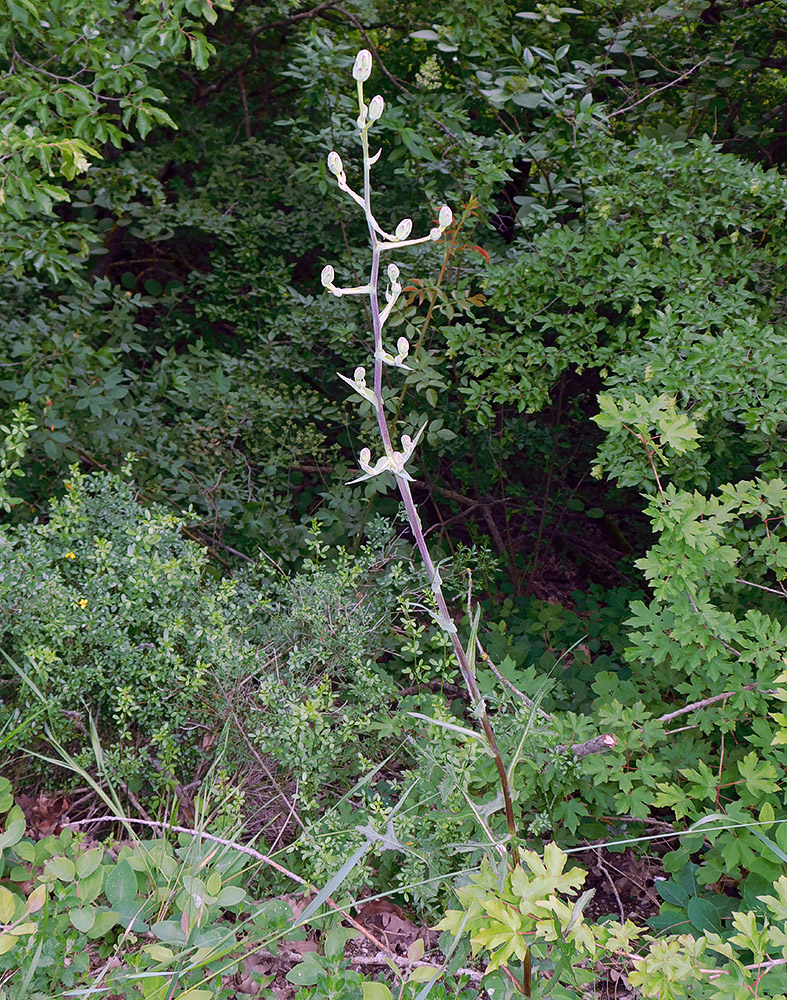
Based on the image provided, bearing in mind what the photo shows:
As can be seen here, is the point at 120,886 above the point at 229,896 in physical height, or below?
below

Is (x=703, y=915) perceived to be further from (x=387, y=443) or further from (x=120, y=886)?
(x=387, y=443)

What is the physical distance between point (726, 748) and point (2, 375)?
3.29m

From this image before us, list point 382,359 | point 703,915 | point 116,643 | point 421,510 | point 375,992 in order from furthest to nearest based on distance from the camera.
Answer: point 421,510 → point 116,643 → point 703,915 → point 375,992 → point 382,359

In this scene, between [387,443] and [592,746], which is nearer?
[387,443]

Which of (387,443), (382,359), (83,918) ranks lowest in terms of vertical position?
(83,918)

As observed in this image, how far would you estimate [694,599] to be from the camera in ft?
7.35

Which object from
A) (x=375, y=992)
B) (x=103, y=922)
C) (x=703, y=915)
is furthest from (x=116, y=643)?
(x=703, y=915)

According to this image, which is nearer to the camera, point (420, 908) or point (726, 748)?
point (420, 908)

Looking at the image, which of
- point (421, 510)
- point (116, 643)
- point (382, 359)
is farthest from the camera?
point (421, 510)

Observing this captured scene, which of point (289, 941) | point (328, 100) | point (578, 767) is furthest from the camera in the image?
point (328, 100)

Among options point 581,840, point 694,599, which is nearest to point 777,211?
point 694,599

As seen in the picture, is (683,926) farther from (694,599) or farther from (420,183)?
(420,183)

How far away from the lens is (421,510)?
4484 mm

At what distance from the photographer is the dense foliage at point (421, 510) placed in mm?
1988
